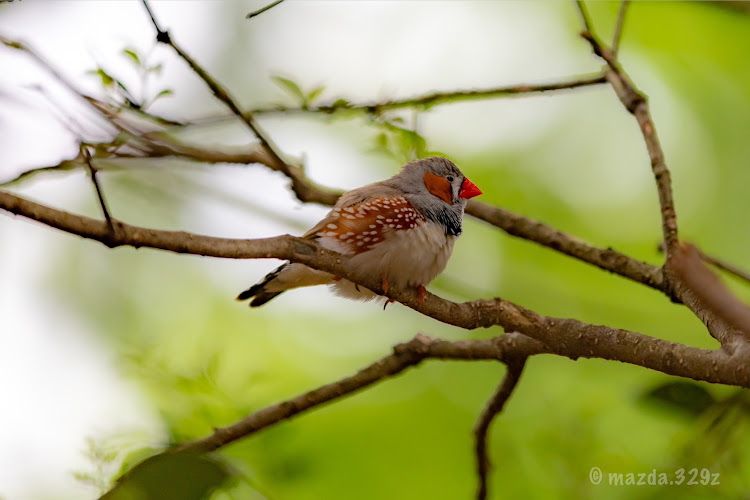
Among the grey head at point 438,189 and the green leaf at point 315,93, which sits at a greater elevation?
the green leaf at point 315,93

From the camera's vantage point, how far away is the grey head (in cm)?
329

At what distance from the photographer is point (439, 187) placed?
346 cm

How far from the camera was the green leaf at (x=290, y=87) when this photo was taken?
2.89 m

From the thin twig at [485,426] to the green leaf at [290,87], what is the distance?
1367 millimetres

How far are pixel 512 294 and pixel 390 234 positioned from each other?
7.74 ft

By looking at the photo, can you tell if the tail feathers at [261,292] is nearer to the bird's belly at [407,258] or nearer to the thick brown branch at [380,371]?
the bird's belly at [407,258]

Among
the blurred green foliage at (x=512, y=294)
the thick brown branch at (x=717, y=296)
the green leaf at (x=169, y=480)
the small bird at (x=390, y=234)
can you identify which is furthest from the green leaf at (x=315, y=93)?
the thick brown branch at (x=717, y=296)

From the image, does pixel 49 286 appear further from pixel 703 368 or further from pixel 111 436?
pixel 703 368

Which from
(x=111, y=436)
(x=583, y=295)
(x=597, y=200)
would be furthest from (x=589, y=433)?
(x=597, y=200)

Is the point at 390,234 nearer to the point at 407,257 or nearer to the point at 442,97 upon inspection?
the point at 407,257

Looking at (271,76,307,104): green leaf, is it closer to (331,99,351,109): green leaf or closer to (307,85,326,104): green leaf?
(307,85,326,104): green leaf

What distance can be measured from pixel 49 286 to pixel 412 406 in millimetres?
3045

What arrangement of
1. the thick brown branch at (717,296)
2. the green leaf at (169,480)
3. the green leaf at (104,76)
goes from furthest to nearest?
the green leaf at (104,76) < the green leaf at (169,480) < the thick brown branch at (717,296)

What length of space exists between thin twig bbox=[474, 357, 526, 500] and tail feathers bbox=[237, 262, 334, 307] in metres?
0.84
